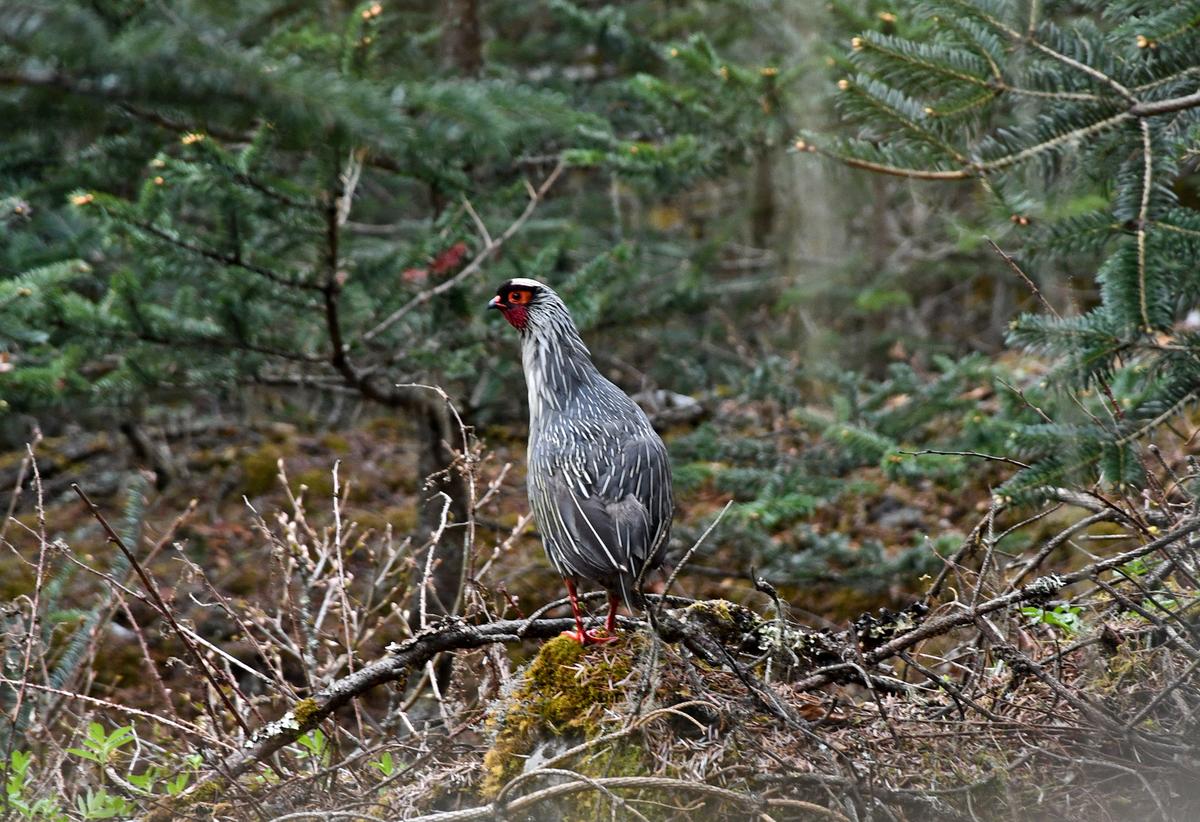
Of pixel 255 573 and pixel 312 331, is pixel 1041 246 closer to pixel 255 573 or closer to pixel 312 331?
pixel 312 331

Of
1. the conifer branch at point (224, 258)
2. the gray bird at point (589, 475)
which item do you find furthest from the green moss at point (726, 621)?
the conifer branch at point (224, 258)

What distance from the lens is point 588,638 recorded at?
385 cm

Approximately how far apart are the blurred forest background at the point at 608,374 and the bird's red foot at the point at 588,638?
75 mm

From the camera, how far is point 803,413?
6.90 metres

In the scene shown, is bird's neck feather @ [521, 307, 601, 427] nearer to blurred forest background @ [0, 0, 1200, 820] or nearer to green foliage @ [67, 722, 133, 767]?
blurred forest background @ [0, 0, 1200, 820]

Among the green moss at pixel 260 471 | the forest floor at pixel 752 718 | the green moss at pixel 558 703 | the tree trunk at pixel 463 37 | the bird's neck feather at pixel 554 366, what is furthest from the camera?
the green moss at pixel 260 471

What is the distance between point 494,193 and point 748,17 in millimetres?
3537

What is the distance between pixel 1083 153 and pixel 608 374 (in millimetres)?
5533

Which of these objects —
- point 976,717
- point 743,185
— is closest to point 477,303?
point 976,717

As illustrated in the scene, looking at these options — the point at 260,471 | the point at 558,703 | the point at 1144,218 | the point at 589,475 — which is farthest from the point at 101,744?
the point at 260,471

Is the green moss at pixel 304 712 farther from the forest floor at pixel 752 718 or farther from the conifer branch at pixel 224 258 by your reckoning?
the conifer branch at pixel 224 258

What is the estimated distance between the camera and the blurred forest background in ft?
10.8

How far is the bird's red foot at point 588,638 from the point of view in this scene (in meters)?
3.83

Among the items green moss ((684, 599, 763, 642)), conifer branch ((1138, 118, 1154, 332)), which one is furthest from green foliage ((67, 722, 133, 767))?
conifer branch ((1138, 118, 1154, 332))
